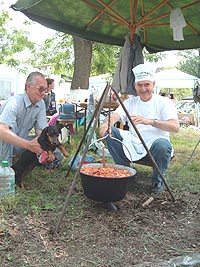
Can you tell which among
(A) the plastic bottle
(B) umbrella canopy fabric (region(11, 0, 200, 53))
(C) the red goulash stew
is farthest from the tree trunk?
(C) the red goulash stew

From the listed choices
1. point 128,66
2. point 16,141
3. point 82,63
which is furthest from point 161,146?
point 82,63

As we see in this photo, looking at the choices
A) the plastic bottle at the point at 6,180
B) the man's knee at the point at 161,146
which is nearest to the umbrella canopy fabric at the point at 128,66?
the man's knee at the point at 161,146

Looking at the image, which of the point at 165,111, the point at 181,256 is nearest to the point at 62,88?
the point at 165,111

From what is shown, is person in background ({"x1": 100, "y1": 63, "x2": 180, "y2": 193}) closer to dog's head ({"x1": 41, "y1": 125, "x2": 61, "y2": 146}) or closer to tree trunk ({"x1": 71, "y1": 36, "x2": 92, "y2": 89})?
dog's head ({"x1": 41, "y1": 125, "x2": 61, "y2": 146})

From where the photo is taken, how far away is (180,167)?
4824 mm

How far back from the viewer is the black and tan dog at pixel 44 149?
3258mm

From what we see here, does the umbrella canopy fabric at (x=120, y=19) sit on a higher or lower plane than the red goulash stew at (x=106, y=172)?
higher

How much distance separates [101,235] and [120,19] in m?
3.61

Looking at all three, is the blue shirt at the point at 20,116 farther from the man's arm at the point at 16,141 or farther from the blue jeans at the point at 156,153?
the blue jeans at the point at 156,153

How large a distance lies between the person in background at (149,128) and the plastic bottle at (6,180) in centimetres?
100

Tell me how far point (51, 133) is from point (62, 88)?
1697 centimetres

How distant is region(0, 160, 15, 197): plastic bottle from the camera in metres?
3.19

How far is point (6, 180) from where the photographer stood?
3.23 m

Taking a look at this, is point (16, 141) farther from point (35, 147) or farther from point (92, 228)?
point (92, 228)
